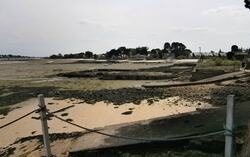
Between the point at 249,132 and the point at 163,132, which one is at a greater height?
the point at 249,132

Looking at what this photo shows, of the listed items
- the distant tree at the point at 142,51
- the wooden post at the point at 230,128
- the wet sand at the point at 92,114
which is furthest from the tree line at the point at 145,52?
the wooden post at the point at 230,128

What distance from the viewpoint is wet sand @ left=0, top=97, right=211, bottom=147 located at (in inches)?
489

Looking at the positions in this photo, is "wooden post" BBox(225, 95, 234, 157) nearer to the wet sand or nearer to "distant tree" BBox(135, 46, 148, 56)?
the wet sand

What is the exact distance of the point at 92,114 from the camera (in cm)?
1516

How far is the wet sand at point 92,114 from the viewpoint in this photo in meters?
12.4

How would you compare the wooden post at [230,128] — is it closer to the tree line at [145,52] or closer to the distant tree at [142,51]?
the tree line at [145,52]

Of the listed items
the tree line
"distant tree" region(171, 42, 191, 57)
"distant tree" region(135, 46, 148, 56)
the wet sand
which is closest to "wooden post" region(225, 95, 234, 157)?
the wet sand

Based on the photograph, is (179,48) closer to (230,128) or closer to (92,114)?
(92,114)

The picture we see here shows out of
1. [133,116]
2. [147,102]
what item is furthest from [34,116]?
[147,102]

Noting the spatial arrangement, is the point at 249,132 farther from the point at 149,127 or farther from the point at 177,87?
the point at 177,87

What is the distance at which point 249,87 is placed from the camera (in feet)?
59.1

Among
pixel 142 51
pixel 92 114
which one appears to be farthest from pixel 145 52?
pixel 92 114

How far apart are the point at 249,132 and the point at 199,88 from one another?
14837 millimetres

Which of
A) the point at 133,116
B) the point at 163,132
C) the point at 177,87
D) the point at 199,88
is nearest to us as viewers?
the point at 163,132
